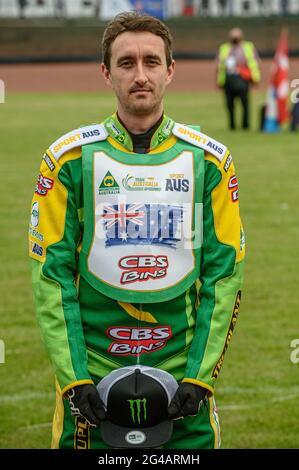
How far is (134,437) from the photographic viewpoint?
12.5 ft

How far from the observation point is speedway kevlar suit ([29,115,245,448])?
387 centimetres

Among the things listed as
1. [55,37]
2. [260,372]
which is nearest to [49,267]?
[260,372]

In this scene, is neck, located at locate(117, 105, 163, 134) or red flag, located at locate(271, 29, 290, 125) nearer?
neck, located at locate(117, 105, 163, 134)

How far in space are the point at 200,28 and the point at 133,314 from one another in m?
42.2

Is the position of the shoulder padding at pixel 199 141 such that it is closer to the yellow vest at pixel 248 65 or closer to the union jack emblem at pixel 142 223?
the union jack emblem at pixel 142 223

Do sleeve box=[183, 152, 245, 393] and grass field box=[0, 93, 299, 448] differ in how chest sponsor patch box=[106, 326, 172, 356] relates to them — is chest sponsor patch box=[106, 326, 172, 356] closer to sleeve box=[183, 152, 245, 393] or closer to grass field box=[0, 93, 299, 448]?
sleeve box=[183, 152, 245, 393]

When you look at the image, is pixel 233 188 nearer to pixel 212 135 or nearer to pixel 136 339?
pixel 136 339

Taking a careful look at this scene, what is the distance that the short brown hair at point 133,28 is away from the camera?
3824 millimetres

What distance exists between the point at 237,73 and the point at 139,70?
21.5m

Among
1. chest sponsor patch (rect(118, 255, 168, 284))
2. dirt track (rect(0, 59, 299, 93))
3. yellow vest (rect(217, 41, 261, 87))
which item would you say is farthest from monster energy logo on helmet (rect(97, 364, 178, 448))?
dirt track (rect(0, 59, 299, 93))

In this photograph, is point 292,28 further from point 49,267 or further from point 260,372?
point 49,267

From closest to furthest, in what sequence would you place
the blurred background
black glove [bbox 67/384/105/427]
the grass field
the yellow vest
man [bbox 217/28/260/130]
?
black glove [bbox 67/384/105/427] < the grass field < the blurred background < man [bbox 217/28/260/130] < the yellow vest

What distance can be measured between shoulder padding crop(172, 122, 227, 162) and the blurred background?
1622 mm

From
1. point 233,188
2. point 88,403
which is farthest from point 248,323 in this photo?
point 88,403
